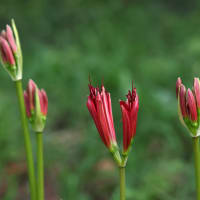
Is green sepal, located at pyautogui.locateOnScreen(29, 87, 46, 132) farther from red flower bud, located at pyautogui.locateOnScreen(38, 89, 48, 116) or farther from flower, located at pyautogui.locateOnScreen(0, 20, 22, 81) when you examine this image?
flower, located at pyautogui.locateOnScreen(0, 20, 22, 81)

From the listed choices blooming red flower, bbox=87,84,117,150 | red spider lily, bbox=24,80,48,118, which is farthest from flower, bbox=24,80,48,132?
blooming red flower, bbox=87,84,117,150

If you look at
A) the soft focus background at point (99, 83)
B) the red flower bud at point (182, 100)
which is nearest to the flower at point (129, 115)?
the red flower bud at point (182, 100)

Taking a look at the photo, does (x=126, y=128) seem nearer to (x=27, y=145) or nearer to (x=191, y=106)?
(x=191, y=106)

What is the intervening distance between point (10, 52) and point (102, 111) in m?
0.55

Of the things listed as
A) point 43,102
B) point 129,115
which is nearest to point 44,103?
point 43,102

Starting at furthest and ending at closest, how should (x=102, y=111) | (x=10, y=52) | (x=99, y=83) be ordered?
(x=99, y=83) → (x=10, y=52) → (x=102, y=111)

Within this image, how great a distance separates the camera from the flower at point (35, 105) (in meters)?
1.71

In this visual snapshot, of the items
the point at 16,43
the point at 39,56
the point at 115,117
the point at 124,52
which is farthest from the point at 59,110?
the point at 16,43

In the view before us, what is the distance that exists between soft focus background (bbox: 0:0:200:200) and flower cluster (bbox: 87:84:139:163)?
1.16 meters

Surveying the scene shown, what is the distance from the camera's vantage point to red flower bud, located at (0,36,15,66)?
A: 1812 mm

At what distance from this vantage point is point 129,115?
1503 mm

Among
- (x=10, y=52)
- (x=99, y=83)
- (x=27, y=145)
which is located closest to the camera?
(x=27, y=145)

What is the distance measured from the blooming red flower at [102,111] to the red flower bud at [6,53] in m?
0.49

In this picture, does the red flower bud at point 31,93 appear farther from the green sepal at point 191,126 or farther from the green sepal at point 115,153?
the green sepal at point 191,126
